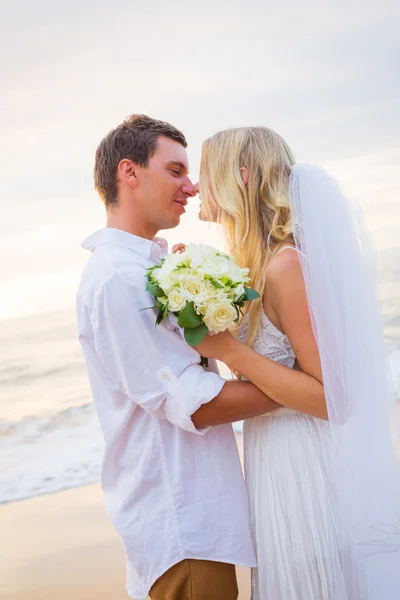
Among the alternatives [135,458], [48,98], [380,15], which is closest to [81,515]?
[135,458]

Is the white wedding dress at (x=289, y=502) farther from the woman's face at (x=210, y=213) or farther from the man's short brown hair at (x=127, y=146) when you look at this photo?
the man's short brown hair at (x=127, y=146)

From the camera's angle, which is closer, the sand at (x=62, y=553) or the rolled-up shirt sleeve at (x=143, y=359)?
the rolled-up shirt sleeve at (x=143, y=359)

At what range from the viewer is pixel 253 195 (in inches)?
126

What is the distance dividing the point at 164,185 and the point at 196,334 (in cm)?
91

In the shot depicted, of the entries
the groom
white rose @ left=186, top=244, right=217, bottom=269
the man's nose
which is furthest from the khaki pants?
the man's nose

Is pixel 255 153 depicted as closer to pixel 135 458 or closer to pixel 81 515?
pixel 135 458

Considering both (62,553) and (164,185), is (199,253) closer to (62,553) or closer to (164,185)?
(164,185)

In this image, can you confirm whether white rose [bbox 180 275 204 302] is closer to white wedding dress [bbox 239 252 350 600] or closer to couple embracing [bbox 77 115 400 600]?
couple embracing [bbox 77 115 400 600]

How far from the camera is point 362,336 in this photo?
308cm

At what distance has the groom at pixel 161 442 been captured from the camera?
2873 millimetres

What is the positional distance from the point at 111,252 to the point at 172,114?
13241 mm

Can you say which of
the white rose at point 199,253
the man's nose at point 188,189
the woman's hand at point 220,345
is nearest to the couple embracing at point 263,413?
the woman's hand at point 220,345

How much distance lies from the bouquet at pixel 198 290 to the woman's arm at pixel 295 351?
0.50 feet

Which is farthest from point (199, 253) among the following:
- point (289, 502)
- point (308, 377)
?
point (289, 502)
